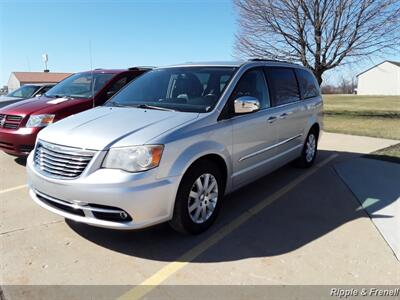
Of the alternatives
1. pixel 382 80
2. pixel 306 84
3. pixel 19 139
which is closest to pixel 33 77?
pixel 19 139

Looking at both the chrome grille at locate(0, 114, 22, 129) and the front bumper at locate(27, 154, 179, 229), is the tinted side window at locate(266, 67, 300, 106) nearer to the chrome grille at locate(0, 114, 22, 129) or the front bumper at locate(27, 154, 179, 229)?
the front bumper at locate(27, 154, 179, 229)

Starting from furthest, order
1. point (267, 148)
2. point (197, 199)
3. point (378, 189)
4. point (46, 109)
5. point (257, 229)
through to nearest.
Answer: point (46, 109)
point (378, 189)
point (267, 148)
point (257, 229)
point (197, 199)

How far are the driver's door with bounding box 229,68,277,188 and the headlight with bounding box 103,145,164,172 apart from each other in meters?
1.23

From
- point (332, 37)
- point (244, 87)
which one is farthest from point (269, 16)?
point (244, 87)

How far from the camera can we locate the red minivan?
245 inches

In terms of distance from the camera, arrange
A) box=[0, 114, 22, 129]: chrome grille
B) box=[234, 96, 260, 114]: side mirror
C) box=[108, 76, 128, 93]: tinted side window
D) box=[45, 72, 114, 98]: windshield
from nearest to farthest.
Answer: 1. box=[234, 96, 260, 114]: side mirror
2. box=[0, 114, 22, 129]: chrome grille
3. box=[45, 72, 114, 98]: windshield
4. box=[108, 76, 128, 93]: tinted side window

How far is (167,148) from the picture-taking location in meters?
3.42

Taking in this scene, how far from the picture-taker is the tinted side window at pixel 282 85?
5.27 m

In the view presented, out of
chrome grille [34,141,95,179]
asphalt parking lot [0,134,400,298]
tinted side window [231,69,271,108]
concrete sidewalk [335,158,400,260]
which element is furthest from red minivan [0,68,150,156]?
concrete sidewalk [335,158,400,260]

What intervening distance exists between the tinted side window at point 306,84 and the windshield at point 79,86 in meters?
3.78

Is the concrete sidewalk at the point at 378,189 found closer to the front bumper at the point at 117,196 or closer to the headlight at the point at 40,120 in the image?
the front bumper at the point at 117,196

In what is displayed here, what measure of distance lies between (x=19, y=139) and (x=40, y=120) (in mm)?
458

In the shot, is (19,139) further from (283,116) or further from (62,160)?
(283,116)

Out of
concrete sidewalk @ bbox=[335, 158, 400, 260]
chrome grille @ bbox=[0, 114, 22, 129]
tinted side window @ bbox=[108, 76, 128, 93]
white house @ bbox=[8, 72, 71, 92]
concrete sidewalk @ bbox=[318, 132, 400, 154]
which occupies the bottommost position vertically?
white house @ bbox=[8, 72, 71, 92]
